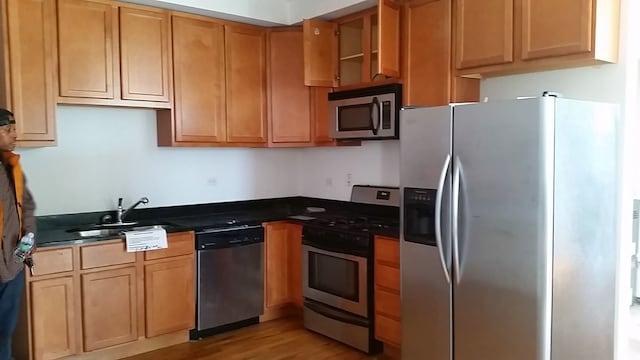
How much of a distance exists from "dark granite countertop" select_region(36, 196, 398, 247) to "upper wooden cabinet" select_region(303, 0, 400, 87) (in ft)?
3.55

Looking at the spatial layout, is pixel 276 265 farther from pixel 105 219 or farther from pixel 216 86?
pixel 216 86

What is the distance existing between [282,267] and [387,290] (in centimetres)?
116

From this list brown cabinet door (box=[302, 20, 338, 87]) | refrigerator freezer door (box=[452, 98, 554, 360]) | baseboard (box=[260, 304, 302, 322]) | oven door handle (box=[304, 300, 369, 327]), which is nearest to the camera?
refrigerator freezer door (box=[452, 98, 554, 360])

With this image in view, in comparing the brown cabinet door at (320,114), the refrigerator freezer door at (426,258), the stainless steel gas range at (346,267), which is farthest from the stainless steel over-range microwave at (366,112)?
the refrigerator freezer door at (426,258)

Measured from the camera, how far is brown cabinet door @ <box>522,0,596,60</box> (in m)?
Result: 2.63

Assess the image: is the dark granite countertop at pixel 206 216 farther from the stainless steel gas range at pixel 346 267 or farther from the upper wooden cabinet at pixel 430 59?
the upper wooden cabinet at pixel 430 59

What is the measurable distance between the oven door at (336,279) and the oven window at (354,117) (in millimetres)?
999

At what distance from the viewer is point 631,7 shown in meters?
2.76

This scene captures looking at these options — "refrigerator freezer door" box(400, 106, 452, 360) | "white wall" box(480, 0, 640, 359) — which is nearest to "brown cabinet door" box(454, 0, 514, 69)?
"white wall" box(480, 0, 640, 359)

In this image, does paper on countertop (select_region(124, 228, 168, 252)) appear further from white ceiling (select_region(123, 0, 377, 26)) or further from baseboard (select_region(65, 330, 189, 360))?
white ceiling (select_region(123, 0, 377, 26))

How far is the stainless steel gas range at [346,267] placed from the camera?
363 centimetres

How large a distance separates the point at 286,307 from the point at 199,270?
0.99 meters

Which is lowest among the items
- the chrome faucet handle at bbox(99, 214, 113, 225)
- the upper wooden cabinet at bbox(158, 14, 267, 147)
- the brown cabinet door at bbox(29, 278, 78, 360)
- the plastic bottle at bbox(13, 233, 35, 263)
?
the brown cabinet door at bbox(29, 278, 78, 360)

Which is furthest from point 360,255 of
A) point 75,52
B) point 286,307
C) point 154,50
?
point 75,52
